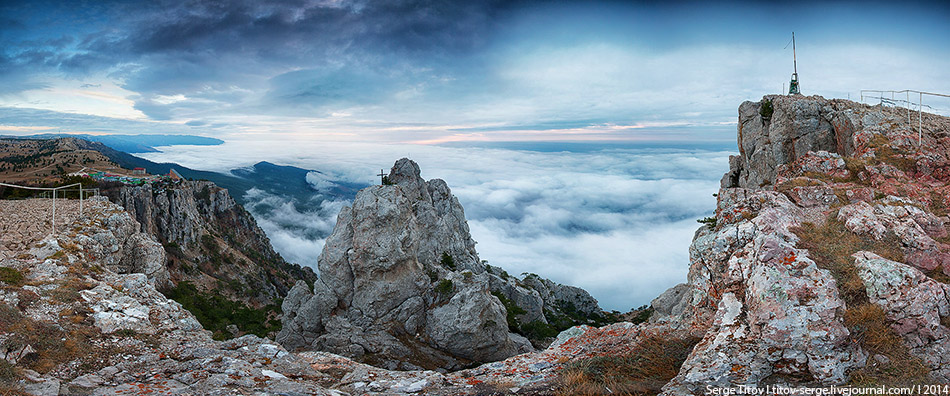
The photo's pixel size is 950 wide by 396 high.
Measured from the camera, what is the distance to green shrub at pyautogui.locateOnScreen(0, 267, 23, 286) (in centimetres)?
1412

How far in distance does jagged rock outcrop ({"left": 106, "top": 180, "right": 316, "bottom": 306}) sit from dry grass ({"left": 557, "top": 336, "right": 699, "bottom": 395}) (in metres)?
69.8

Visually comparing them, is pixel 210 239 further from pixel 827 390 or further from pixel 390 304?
pixel 827 390

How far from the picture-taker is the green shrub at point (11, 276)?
14116 millimetres

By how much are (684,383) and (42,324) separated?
16.8 metres

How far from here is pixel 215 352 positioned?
41.3 ft

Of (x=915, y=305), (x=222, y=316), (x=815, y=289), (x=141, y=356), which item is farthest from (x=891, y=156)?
(x=222, y=316)

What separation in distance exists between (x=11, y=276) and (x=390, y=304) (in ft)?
86.7

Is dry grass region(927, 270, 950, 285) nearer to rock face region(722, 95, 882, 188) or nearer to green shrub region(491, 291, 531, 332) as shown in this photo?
rock face region(722, 95, 882, 188)

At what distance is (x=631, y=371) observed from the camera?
369 inches

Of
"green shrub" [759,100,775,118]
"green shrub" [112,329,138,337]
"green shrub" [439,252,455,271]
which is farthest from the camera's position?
"green shrub" [439,252,455,271]

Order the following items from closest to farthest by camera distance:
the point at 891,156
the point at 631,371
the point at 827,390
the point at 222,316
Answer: the point at 827,390
the point at 631,371
the point at 891,156
the point at 222,316

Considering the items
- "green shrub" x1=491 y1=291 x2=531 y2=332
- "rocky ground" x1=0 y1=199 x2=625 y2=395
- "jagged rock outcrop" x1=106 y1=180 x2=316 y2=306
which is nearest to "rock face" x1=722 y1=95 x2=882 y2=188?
"green shrub" x1=491 y1=291 x2=531 y2=332

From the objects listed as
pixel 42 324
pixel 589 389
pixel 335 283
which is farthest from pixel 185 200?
pixel 589 389

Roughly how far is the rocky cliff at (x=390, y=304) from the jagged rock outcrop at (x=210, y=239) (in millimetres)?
36443
